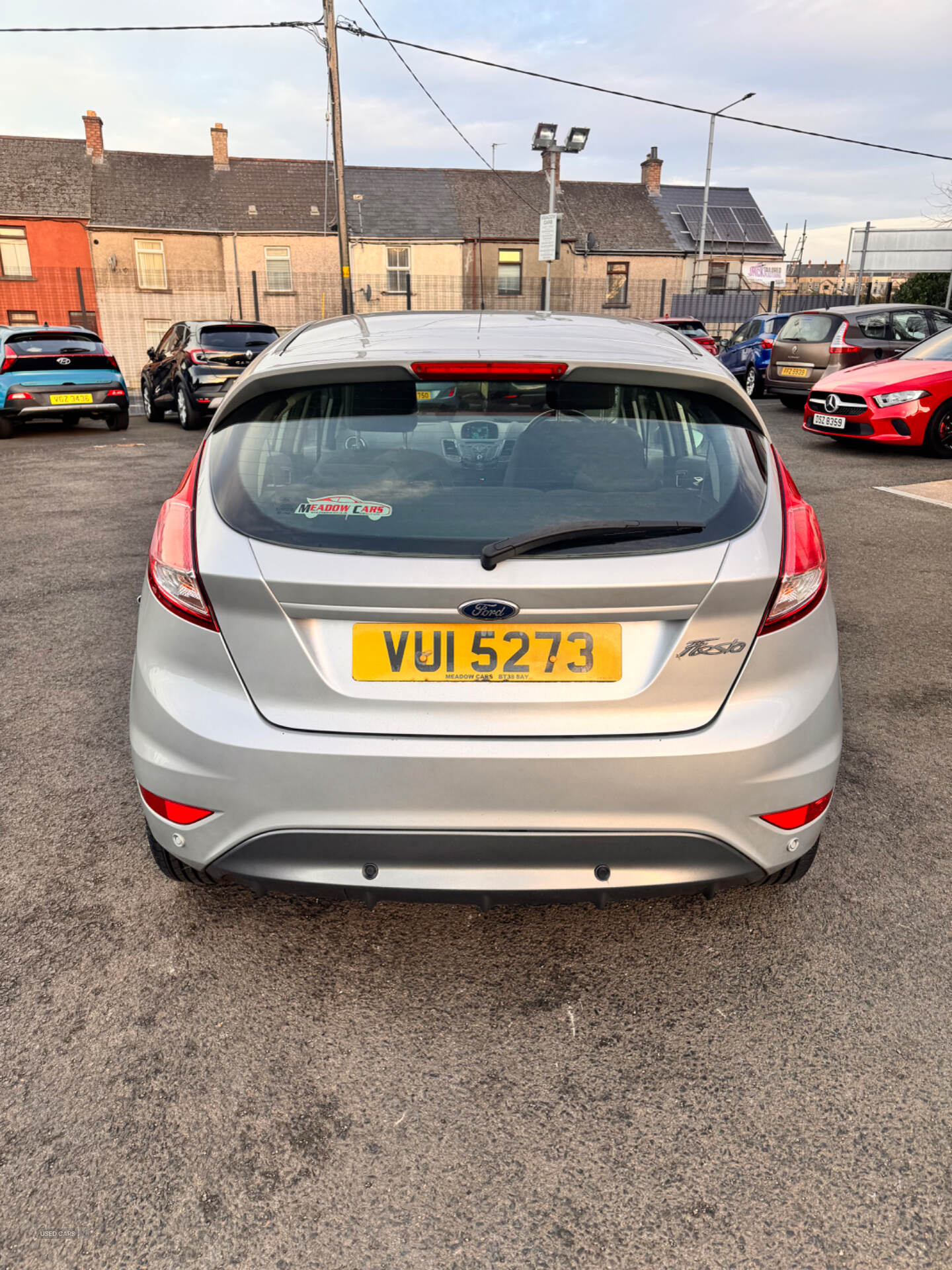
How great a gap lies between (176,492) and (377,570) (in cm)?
83

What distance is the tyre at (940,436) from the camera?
430 inches

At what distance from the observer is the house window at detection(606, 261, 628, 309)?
129 feet

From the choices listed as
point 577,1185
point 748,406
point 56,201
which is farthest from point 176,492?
point 56,201

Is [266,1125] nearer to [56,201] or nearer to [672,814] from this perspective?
[672,814]

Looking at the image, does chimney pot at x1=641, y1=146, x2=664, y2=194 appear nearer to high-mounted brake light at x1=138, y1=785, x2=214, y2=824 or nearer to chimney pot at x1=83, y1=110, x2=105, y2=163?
chimney pot at x1=83, y1=110, x2=105, y2=163

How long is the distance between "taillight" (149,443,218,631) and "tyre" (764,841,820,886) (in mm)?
1445

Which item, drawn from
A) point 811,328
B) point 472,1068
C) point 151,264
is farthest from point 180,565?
point 151,264

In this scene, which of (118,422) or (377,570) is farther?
(118,422)

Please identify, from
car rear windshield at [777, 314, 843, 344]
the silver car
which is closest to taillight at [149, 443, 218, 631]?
the silver car

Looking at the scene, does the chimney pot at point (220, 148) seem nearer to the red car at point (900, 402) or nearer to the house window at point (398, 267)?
the house window at point (398, 267)

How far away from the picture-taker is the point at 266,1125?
1986 mm

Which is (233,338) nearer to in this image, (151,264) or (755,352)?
(755,352)

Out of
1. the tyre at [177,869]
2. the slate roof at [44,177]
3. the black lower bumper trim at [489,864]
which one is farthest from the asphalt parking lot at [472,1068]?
the slate roof at [44,177]

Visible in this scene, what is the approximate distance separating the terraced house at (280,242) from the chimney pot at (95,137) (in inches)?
2.0
